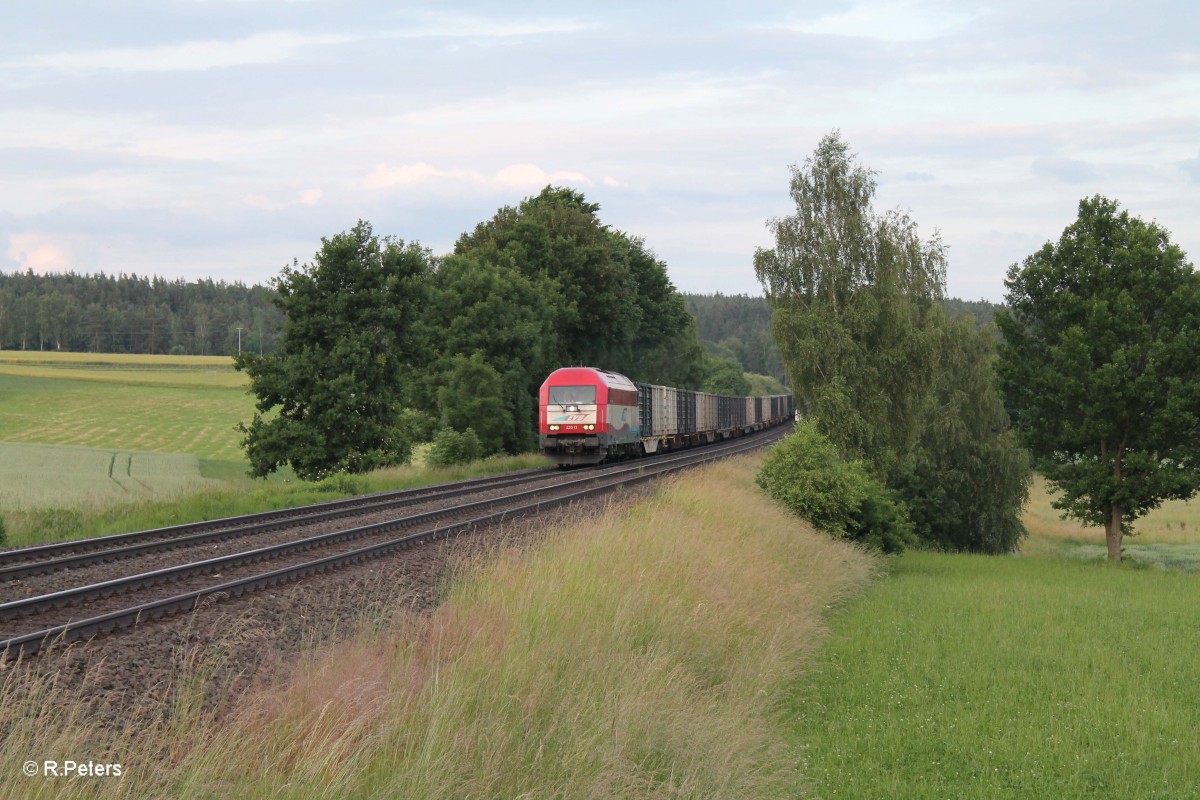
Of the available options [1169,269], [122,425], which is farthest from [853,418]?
[122,425]

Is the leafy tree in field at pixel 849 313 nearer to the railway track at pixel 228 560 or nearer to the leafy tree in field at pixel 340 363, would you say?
the railway track at pixel 228 560

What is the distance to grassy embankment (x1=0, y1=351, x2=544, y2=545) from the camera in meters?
22.5

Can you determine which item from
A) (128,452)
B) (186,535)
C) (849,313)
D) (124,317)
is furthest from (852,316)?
(124,317)

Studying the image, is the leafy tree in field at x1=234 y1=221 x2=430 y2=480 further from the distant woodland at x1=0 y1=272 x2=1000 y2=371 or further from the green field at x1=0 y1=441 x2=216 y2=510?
the distant woodland at x1=0 y1=272 x2=1000 y2=371

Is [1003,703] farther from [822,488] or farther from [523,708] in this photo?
[822,488]

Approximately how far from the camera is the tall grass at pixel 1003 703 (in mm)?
8984

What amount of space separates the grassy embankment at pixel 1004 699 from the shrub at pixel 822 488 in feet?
20.4

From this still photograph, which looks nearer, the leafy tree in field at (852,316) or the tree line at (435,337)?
the leafy tree in field at (852,316)

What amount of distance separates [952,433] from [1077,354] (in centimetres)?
1113

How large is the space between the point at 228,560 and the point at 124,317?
15878 cm

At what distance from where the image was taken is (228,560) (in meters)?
14.8

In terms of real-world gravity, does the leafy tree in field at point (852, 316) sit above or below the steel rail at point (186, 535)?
above

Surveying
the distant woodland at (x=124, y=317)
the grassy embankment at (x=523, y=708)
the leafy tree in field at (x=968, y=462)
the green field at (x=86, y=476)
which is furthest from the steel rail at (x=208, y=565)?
the distant woodland at (x=124, y=317)

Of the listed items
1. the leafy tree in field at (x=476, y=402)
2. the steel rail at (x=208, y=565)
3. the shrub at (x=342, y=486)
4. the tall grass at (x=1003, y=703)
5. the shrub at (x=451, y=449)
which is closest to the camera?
the tall grass at (x=1003, y=703)
